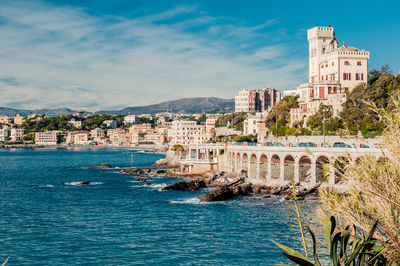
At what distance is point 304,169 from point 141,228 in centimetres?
2707

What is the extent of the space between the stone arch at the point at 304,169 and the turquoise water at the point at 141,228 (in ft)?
25.2

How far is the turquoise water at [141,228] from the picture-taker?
3047 cm

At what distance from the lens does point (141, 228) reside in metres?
38.6

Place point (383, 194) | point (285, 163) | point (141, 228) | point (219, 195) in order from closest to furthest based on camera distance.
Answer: point (383, 194), point (141, 228), point (219, 195), point (285, 163)

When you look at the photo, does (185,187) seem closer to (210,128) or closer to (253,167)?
(253,167)

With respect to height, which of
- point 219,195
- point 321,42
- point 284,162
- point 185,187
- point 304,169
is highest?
point 321,42

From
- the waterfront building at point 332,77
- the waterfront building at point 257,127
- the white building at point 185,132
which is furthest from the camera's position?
the white building at point 185,132

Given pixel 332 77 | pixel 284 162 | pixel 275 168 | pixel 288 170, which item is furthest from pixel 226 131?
pixel 288 170

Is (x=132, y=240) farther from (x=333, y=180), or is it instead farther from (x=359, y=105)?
(x=359, y=105)

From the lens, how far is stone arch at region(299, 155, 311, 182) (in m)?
56.9

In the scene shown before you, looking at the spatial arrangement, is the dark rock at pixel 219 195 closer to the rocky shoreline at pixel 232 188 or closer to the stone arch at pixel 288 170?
the rocky shoreline at pixel 232 188

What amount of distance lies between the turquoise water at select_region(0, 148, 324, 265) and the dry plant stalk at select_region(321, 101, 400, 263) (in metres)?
7.02

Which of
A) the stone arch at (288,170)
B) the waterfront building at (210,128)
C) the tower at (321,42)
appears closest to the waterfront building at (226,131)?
the waterfront building at (210,128)

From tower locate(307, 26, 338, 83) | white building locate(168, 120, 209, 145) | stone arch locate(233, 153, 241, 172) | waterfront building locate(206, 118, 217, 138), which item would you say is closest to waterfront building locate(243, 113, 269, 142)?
tower locate(307, 26, 338, 83)
